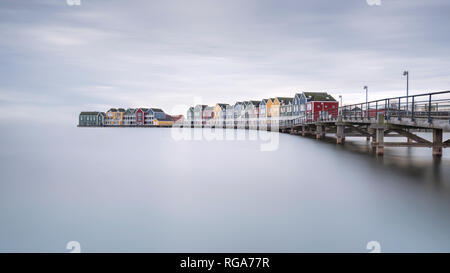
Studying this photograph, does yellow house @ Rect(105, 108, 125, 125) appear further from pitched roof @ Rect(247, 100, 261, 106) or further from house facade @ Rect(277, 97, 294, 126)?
house facade @ Rect(277, 97, 294, 126)

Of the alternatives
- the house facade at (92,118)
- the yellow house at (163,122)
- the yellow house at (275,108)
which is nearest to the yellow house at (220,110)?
the yellow house at (163,122)

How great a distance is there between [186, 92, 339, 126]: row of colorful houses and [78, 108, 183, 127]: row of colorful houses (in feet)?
32.6

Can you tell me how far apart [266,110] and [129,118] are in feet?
194

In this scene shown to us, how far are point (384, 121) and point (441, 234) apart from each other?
430 inches

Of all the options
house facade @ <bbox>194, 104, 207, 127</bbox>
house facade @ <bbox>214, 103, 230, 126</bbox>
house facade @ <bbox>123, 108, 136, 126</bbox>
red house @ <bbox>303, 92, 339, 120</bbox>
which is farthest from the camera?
house facade @ <bbox>123, 108, 136, 126</bbox>

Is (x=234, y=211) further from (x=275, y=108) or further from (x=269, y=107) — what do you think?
(x=269, y=107)

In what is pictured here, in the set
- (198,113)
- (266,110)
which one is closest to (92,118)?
(198,113)

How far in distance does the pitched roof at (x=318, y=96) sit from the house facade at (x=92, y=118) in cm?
9196

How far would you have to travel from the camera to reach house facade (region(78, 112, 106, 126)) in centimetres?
13062

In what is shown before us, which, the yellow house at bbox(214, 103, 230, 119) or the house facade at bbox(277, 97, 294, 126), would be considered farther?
the yellow house at bbox(214, 103, 230, 119)

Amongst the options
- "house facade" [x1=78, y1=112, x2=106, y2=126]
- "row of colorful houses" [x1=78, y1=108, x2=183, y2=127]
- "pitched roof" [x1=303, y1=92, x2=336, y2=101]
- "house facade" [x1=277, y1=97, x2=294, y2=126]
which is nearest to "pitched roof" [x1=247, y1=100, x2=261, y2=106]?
"house facade" [x1=277, y1=97, x2=294, y2=126]
